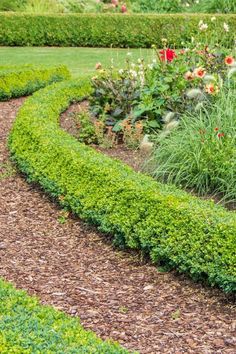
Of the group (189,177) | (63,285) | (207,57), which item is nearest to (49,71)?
(207,57)

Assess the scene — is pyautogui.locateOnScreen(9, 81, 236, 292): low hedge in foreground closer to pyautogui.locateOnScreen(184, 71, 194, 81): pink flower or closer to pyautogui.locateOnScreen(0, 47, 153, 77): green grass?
pyautogui.locateOnScreen(184, 71, 194, 81): pink flower

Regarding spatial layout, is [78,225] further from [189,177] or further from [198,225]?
[198,225]

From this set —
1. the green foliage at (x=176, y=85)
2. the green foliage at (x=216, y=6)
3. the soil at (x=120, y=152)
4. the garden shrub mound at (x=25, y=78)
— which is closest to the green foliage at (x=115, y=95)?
the green foliage at (x=176, y=85)

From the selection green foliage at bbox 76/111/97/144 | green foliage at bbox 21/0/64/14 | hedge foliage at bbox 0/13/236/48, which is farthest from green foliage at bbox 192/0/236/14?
green foliage at bbox 76/111/97/144

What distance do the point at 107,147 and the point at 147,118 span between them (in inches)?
20.9

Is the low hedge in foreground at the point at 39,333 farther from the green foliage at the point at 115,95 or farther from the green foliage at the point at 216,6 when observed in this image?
the green foliage at the point at 216,6

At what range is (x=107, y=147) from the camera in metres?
7.99

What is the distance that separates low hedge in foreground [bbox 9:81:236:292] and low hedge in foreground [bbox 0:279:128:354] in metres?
1.32

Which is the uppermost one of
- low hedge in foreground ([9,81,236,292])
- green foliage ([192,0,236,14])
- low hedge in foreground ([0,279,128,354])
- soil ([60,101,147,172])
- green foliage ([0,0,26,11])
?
low hedge in foreground ([0,279,128,354])

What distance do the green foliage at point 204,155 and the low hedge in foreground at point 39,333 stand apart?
2578mm

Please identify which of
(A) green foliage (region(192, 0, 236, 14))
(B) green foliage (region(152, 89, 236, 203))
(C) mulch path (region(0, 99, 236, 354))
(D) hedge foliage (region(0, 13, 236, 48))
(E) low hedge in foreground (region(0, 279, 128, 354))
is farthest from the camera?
(A) green foliage (region(192, 0, 236, 14))

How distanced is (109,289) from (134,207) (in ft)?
2.51

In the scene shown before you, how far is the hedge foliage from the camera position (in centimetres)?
1855

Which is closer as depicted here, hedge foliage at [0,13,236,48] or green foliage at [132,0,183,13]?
hedge foliage at [0,13,236,48]
